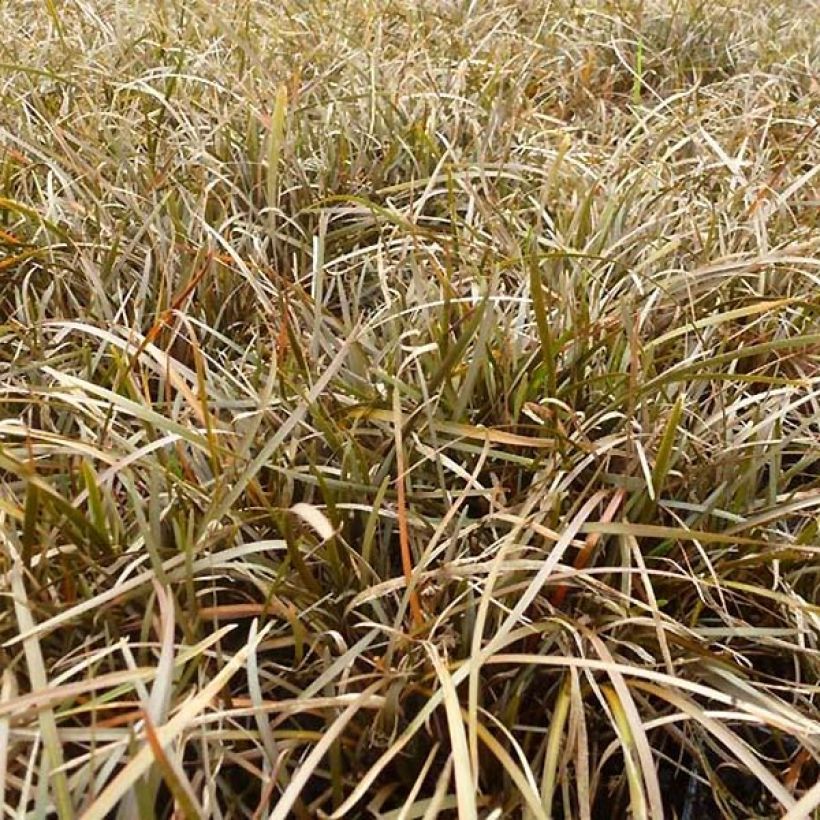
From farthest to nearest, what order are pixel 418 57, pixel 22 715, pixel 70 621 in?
pixel 418 57
pixel 70 621
pixel 22 715

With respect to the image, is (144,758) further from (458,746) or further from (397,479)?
(397,479)

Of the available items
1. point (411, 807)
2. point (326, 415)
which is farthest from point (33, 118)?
point (411, 807)

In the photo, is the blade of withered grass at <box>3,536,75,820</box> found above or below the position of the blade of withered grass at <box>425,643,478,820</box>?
above

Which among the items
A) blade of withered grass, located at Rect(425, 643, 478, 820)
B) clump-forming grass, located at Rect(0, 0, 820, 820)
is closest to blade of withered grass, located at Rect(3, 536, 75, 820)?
clump-forming grass, located at Rect(0, 0, 820, 820)

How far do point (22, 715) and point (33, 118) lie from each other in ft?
3.70

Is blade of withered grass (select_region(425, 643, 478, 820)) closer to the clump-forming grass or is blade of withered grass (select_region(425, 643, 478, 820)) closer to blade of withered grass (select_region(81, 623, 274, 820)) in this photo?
the clump-forming grass

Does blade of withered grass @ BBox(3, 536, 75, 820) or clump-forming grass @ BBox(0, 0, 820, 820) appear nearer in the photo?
blade of withered grass @ BBox(3, 536, 75, 820)

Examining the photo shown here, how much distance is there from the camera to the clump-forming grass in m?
0.72

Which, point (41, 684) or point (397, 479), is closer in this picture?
point (41, 684)

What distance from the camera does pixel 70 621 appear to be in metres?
0.77

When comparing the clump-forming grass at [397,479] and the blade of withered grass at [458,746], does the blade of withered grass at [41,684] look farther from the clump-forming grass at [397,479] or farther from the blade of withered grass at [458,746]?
the blade of withered grass at [458,746]

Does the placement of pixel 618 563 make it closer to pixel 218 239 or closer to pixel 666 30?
pixel 218 239

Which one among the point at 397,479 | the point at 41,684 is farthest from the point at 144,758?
the point at 397,479

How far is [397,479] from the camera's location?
2.67ft
